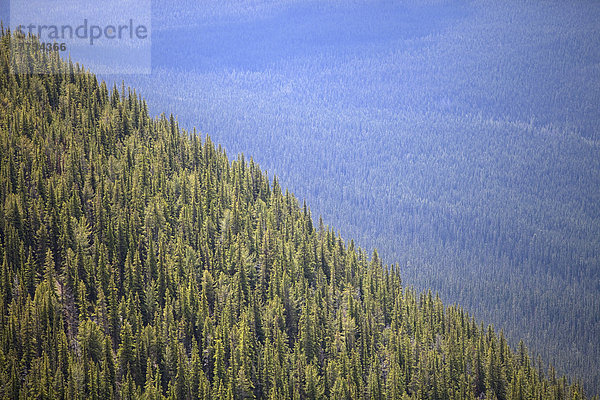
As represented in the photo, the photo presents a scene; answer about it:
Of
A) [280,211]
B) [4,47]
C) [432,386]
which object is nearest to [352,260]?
[280,211]

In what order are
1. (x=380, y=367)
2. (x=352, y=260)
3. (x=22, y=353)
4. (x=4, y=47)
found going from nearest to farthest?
(x=22, y=353) < (x=380, y=367) < (x=352, y=260) < (x=4, y=47)

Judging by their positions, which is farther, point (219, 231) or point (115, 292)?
point (219, 231)

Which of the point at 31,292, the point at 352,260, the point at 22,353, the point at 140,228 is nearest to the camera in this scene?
the point at 22,353

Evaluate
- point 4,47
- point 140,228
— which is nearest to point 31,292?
point 140,228

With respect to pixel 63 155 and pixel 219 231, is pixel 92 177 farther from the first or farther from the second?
Answer: pixel 219 231

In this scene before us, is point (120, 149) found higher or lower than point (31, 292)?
higher

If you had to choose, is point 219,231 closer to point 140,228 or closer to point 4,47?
point 140,228

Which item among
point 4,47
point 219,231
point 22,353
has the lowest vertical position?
point 22,353
